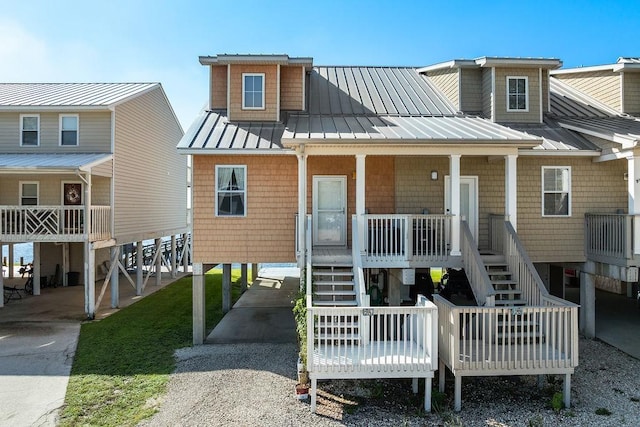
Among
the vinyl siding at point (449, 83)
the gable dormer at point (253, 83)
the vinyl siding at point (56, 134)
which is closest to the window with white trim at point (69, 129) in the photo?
the vinyl siding at point (56, 134)

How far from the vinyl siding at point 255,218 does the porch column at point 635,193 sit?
8477 millimetres

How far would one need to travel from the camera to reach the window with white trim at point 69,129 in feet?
49.1

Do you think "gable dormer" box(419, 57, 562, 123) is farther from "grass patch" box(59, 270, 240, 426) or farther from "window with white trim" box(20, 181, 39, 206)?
"window with white trim" box(20, 181, 39, 206)

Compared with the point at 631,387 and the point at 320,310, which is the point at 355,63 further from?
the point at 631,387

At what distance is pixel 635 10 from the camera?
23.8m

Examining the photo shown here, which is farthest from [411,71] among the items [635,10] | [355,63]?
[635,10]

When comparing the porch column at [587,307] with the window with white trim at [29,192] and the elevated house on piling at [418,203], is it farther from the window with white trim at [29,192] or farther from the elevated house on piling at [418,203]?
the window with white trim at [29,192]

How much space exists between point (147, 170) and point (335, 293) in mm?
13234

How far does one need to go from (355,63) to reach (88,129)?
1115 centimetres

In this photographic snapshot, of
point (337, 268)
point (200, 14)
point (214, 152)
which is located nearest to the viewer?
point (337, 268)

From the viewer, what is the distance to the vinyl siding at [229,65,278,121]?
12.0 meters

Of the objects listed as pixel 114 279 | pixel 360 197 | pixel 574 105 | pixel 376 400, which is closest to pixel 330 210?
pixel 360 197

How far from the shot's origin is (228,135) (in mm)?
10922

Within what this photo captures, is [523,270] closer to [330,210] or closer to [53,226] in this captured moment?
[330,210]
